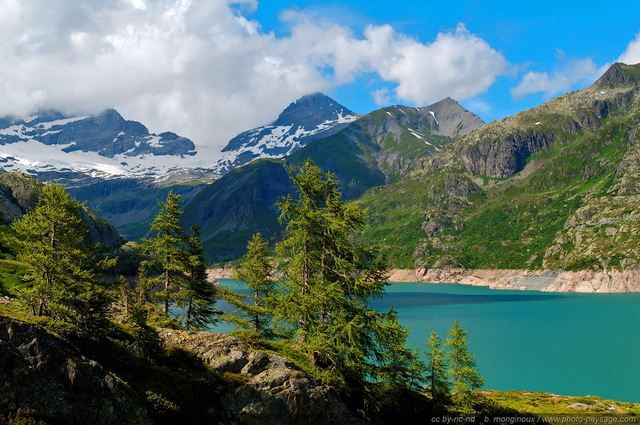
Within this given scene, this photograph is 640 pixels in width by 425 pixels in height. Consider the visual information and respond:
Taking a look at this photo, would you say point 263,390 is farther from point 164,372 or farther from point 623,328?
point 623,328

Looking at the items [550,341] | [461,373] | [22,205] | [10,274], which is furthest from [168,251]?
[22,205]

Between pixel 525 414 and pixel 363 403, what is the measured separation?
20.6 m

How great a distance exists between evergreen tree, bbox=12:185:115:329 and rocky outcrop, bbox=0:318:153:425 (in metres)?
3.16

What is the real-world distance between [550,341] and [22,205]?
157023 millimetres

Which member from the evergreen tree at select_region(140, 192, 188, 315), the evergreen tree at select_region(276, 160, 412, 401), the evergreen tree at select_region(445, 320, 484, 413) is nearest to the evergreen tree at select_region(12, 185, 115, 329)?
the evergreen tree at select_region(140, 192, 188, 315)

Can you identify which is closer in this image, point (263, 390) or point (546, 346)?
point (263, 390)

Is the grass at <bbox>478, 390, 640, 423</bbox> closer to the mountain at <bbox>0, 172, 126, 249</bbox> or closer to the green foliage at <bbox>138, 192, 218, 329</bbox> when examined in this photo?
the green foliage at <bbox>138, 192, 218, 329</bbox>

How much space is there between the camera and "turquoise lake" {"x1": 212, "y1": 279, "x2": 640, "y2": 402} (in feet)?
230

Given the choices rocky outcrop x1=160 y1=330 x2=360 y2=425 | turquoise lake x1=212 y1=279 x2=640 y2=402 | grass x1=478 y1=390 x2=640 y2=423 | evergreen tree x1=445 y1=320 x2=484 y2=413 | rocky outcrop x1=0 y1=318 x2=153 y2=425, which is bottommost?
turquoise lake x1=212 y1=279 x2=640 y2=402

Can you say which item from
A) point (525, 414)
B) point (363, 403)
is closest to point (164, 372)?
point (363, 403)

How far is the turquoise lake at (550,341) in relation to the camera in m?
70.1

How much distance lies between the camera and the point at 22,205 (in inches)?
5285

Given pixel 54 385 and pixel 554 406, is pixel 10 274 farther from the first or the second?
pixel 554 406

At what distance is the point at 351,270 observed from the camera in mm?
24703
